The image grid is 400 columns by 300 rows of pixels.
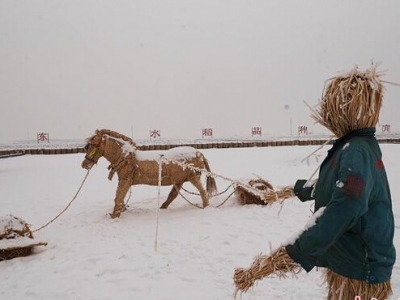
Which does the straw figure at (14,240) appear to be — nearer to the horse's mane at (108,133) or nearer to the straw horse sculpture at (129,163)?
the straw horse sculpture at (129,163)

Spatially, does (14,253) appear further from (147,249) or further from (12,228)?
(147,249)

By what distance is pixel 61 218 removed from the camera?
654cm

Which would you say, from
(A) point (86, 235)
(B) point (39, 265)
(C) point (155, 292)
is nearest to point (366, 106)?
(C) point (155, 292)

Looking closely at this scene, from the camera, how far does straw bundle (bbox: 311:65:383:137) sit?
156 centimetres

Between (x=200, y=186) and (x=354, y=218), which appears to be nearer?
(x=354, y=218)

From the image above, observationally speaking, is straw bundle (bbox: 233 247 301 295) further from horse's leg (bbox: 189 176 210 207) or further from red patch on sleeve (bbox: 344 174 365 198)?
horse's leg (bbox: 189 176 210 207)

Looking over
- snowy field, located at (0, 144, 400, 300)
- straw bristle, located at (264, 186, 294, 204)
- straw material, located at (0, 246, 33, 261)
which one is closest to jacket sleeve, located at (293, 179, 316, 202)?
straw bristle, located at (264, 186, 294, 204)

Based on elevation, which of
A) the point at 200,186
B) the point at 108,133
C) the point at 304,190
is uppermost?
the point at 108,133

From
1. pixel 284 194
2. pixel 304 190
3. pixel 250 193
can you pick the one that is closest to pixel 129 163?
pixel 250 193

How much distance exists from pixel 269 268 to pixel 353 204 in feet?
2.54

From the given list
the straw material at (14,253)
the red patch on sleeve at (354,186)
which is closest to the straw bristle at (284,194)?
the red patch on sleeve at (354,186)

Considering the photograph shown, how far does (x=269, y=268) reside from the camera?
74.0 inches

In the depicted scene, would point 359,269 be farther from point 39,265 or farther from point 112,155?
point 112,155

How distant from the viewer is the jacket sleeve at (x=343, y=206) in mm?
Result: 1345
